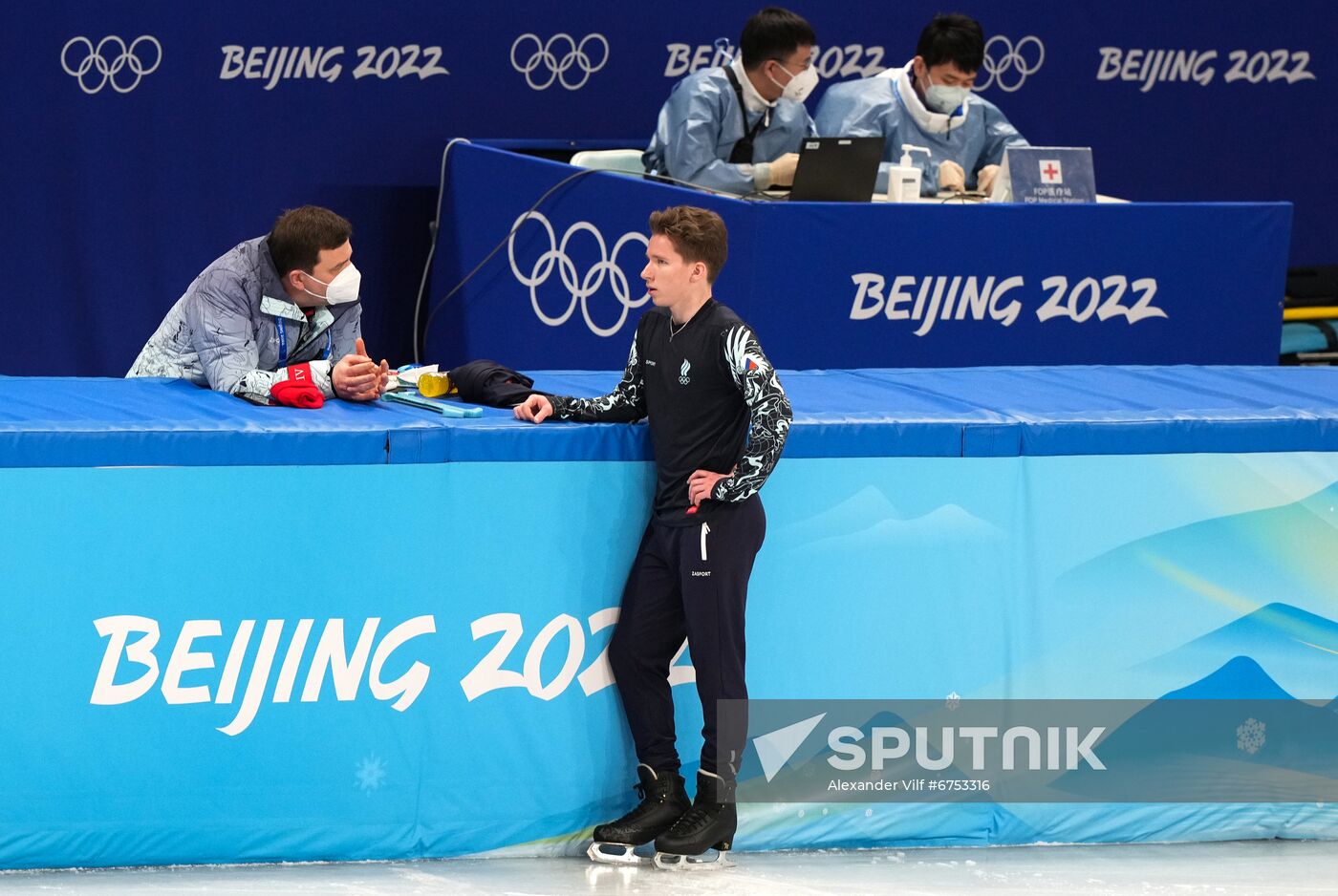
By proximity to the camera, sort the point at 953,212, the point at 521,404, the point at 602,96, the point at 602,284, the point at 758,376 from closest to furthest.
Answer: the point at 758,376 → the point at 521,404 → the point at 953,212 → the point at 602,284 → the point at 602,96

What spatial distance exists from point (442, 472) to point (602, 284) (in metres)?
3.18

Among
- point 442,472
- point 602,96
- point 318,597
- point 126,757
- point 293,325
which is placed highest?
point 602,96

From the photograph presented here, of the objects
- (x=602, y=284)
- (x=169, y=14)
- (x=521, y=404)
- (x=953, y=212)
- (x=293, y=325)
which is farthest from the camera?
(x=169, y=14)

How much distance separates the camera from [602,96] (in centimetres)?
837

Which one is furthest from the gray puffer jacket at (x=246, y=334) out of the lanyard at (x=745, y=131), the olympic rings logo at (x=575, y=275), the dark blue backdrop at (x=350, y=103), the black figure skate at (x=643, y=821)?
the dark blue backdrop at (x=350, y=103)

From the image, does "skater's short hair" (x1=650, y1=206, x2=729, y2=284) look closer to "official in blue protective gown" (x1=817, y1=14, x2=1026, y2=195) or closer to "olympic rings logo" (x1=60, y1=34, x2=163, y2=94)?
"official in blue protective gown" (x1=817, y1=14, x2=1026, y2=195)

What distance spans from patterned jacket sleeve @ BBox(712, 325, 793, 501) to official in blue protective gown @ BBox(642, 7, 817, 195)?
3041 millimetres

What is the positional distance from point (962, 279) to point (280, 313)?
9.81 ft

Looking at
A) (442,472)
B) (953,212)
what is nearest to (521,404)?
(442,472)

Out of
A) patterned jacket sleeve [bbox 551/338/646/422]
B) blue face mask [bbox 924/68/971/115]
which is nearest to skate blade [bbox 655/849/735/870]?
patterned jacket sleeve [bbox 551/338/646/422]

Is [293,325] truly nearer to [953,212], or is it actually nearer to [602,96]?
[953,212]

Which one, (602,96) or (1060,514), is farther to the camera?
(602,96)

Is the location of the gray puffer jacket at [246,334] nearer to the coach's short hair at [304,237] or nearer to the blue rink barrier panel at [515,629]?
the coach's short hair at [304,237]

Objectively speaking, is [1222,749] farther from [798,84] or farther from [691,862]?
[798,84]
